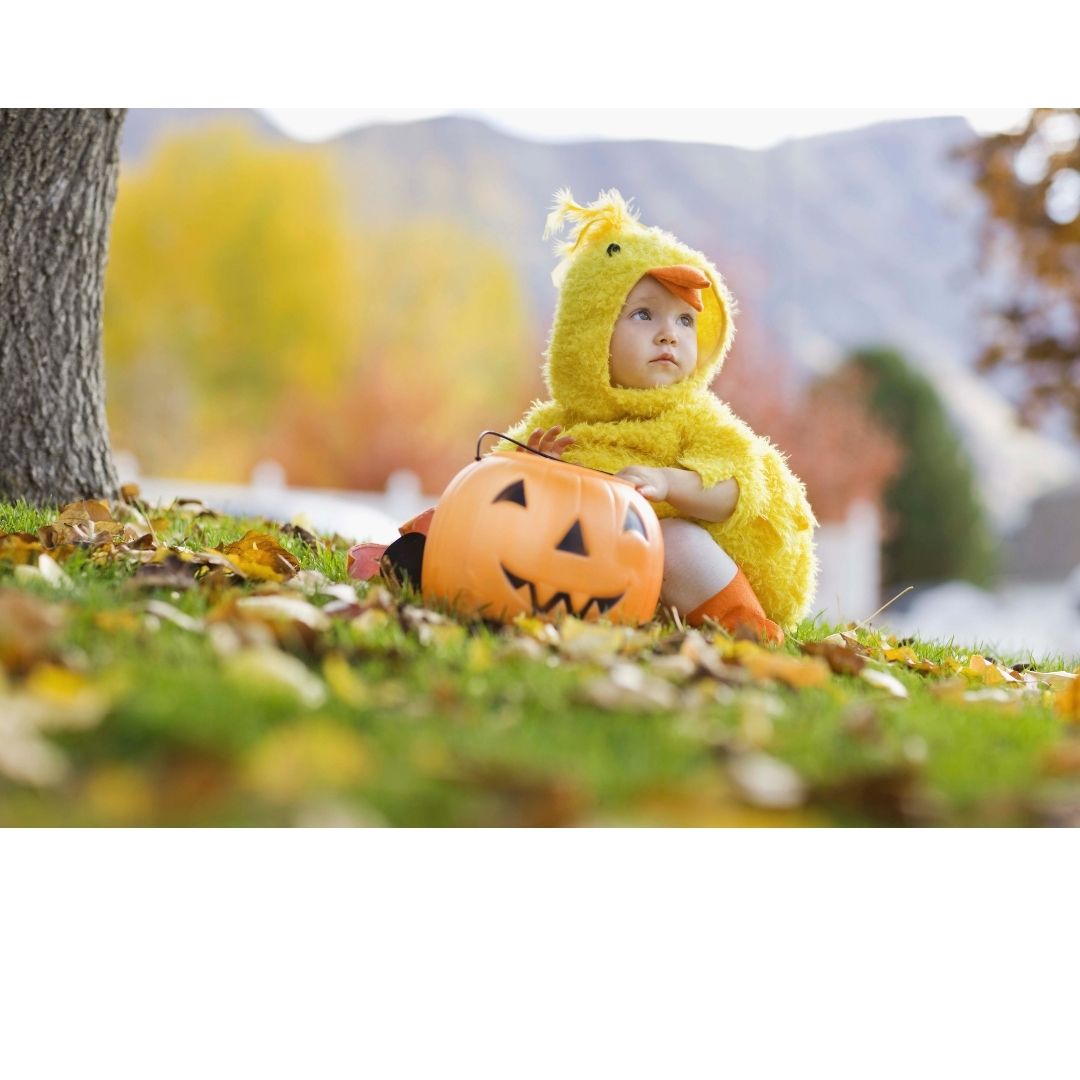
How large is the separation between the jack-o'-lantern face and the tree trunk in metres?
1.86

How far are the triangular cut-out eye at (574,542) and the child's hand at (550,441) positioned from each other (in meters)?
0.52

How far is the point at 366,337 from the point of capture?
1969 centimetres

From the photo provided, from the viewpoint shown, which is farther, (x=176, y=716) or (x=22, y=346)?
(x=22, y=346)

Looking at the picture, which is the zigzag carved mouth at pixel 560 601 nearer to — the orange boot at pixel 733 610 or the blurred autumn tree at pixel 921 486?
the orange boot at pixel 733 610

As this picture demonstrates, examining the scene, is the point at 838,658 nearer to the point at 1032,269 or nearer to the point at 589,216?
the point at 589,216

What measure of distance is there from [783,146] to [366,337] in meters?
7.88

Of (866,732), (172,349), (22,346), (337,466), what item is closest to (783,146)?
(337,466)

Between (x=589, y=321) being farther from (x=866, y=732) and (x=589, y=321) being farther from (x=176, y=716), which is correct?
(x=176, y=716)

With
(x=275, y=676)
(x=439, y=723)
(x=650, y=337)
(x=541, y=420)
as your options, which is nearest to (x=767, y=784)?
(x=439, y=723)

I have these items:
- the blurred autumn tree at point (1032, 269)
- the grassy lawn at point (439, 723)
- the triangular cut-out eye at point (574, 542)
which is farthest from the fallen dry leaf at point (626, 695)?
the blurred autumn tree at point (1032, 269)

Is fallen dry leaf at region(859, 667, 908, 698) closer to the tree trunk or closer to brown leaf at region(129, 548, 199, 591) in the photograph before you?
brown leaf at region(129, 548, 199, 591)

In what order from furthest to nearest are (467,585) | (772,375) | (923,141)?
(923,141)
(772,375)
(467,585)

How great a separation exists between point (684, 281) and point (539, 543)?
0.99 meters

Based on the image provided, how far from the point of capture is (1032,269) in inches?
357
